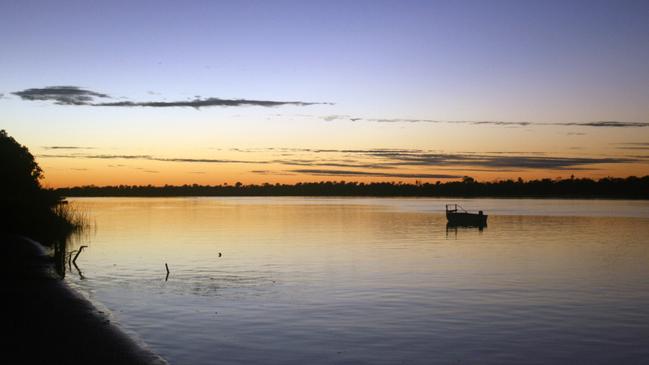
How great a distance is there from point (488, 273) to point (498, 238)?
38103 mm

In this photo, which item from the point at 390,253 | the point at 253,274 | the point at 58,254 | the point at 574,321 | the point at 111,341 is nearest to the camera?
the point at 111,341

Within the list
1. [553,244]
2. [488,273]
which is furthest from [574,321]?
[553,244]

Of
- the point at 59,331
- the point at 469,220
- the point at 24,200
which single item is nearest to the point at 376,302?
the point at 59,331

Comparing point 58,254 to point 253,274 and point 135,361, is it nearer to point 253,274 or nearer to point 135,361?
point 253,274

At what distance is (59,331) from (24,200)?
69746 mm

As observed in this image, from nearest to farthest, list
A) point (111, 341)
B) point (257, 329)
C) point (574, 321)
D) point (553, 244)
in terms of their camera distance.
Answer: point (111, 341) → point (257, 329) → point (574, 321) → point (553, 244)

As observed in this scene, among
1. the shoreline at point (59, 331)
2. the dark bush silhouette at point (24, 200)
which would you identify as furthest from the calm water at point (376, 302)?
the dark bush silhouette at point (24, 200)

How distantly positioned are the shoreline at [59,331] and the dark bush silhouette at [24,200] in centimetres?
1388

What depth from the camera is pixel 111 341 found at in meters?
19.7

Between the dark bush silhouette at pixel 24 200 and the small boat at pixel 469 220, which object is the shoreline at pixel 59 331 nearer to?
the dark bush silhouette at pixel 24 200

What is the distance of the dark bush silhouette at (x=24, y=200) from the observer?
68.1m

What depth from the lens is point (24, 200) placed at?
81938mm

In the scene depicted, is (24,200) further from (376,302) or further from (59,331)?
(59,331)

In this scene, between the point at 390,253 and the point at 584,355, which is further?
the point at 390,253
